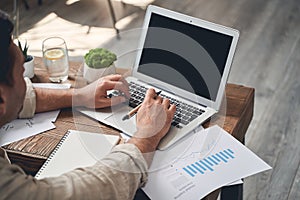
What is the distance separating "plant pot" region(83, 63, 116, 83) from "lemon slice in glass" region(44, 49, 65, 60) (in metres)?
0.11

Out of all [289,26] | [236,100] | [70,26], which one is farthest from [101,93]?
[289,26]

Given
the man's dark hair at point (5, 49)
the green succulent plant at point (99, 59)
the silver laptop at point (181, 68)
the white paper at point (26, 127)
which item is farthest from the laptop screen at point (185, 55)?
the man's dark hair at point (5, 49)

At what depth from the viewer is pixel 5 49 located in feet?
3.27

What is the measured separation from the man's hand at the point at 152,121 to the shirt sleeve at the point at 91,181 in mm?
53

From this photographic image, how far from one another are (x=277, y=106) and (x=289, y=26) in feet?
3.43

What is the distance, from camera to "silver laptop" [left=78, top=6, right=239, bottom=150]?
1.52 metres

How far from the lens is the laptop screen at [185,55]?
5.08 feet

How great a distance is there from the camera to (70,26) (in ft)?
11.7

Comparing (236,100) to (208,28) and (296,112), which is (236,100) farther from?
(296,112)

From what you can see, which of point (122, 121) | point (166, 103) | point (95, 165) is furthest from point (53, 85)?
point (95, 165)

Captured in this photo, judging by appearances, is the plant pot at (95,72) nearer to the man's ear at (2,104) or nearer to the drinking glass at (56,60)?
the drinking glass at (56,60)

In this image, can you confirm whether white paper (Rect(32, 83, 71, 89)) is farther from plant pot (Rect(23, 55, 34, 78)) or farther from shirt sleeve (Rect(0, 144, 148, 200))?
shirt sleeve (Rect(0, 144, 148, 200))

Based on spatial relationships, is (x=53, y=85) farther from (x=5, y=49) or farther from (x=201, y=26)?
(x=5, y=49)

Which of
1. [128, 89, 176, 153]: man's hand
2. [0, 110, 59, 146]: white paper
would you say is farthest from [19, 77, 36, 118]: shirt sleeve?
[128, 89, 176, 153]: man's hand
